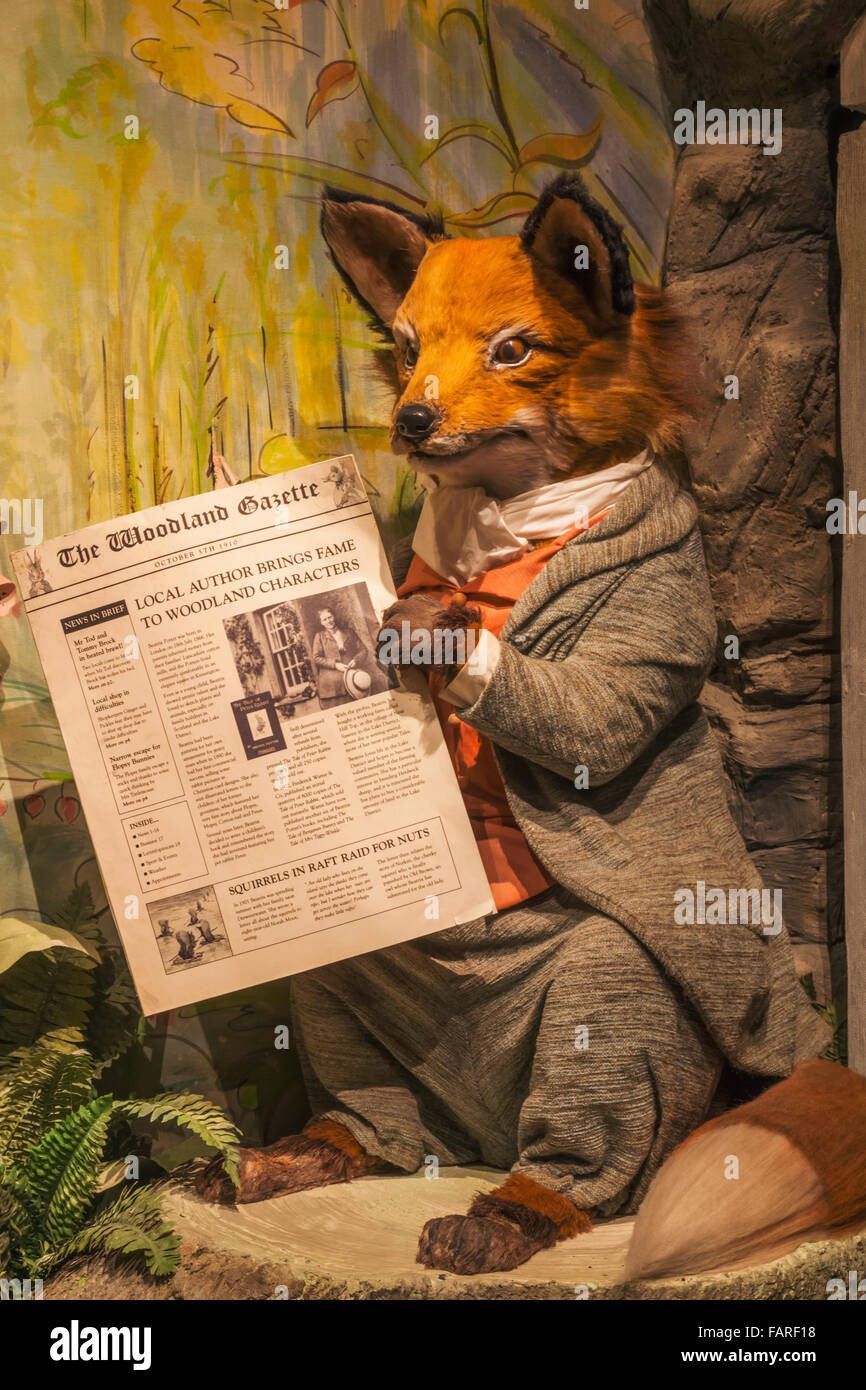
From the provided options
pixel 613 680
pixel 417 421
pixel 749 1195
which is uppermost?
pixel 417 421

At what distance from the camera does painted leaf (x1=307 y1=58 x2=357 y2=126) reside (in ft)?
7.24

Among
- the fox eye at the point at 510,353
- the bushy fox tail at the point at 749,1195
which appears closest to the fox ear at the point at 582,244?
the fox eye at the point at 510,353

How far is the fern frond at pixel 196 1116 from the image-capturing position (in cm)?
189

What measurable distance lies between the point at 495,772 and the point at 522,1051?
17.0 inches

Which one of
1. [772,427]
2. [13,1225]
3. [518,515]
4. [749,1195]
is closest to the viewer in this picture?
[749,1195]

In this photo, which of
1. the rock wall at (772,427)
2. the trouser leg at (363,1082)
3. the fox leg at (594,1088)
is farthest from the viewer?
the rock wall at (772,427)

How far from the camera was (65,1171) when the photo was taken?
6.17 feet

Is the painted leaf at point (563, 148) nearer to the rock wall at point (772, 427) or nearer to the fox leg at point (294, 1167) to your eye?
the rock wall at point (772, 427)

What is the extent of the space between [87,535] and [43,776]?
54cm

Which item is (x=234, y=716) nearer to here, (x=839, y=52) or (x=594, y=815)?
(x=594, y=815)

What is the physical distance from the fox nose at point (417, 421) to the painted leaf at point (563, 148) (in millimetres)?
645

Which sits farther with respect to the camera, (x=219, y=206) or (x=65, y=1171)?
(x=219, y=206)

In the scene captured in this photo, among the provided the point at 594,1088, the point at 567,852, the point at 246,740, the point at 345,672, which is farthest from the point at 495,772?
the point at 594,1088

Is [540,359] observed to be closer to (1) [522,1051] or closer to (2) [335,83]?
(2) [335,83]
